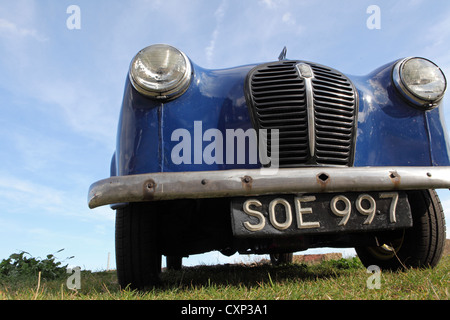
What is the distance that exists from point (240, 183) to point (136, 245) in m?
0.72

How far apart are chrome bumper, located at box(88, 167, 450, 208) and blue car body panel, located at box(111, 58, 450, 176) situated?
22cm

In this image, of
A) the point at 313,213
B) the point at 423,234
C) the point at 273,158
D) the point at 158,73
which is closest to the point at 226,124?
the point at 273,158

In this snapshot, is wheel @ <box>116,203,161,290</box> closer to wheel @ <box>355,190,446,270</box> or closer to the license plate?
the license plate

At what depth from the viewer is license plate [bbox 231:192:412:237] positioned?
1633 millimetres

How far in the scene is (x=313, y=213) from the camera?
1676 millimetres

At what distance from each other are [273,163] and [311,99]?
38cm

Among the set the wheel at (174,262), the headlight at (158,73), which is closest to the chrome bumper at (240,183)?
the headlight at (158,73)

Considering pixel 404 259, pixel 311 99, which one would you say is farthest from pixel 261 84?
pixel 404 259

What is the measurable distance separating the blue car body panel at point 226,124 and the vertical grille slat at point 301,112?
0.29ft
